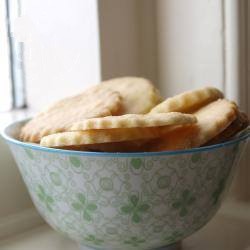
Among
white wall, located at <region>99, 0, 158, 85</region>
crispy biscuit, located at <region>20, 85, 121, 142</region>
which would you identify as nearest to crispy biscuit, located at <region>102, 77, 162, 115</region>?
crispy biscuit, located at <region>20, 85, 121, 142</region>

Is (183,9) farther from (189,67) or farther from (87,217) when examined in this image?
(87,217)

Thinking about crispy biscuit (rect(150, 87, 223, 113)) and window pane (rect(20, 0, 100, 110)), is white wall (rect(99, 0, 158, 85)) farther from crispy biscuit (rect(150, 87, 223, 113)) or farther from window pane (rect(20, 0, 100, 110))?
crispy biscuit (rect(150, 87, 223, 113))

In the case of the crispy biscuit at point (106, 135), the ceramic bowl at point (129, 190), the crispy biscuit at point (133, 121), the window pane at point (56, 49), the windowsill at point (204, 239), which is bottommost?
the windowsill at point (204, 239)

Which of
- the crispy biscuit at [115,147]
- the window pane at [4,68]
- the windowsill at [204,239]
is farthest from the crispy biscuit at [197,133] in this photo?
the window pane at [4,68]

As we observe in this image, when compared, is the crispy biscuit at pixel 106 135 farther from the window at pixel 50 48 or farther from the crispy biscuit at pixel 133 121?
the window at pixel 50 48

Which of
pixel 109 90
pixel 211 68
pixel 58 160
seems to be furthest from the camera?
pixel 211 68

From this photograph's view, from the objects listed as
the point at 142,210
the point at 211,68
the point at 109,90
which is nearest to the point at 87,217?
the point at 142,210
